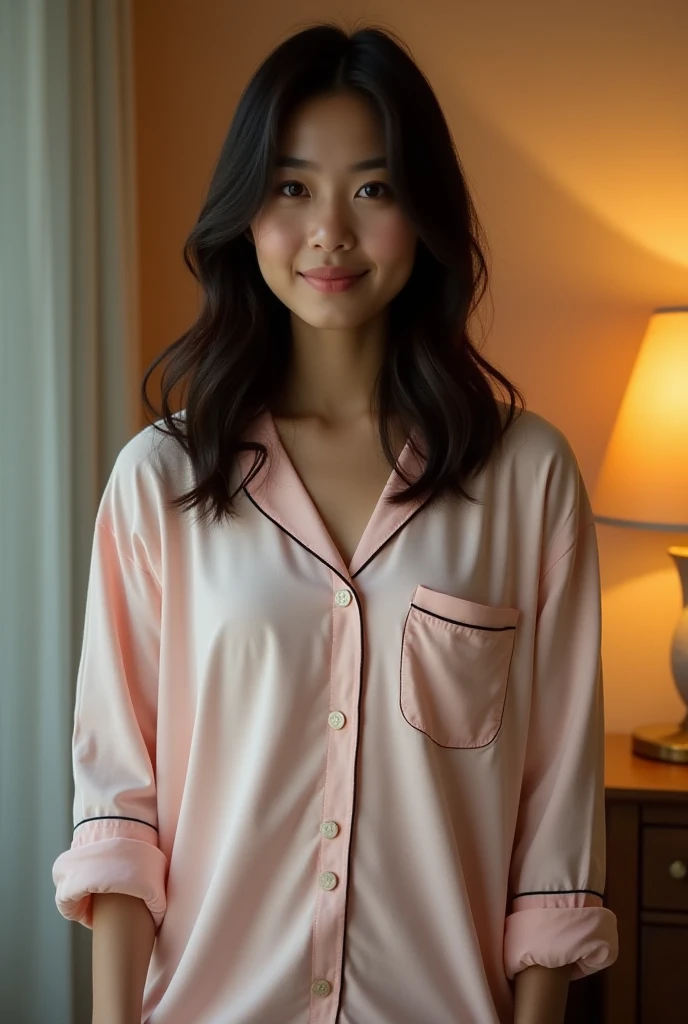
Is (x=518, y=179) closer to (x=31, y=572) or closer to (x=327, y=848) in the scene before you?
(x=31, y=572)

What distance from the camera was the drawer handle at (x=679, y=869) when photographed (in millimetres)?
2016

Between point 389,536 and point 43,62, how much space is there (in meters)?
1.02

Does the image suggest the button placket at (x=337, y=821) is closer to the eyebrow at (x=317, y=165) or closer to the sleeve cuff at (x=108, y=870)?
the sleeve cuff at (x=108, y=870)

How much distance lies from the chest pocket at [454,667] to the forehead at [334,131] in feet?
1.49

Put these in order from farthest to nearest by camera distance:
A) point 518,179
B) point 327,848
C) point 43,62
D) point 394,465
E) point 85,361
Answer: point 518,179 → point 85,361 → point 43,62 → point 394,465 → point 327,848

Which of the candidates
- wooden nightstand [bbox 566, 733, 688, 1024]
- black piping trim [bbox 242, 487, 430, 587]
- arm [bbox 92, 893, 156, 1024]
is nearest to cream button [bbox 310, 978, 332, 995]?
arm [bbox 92, 893, 156, 1024]

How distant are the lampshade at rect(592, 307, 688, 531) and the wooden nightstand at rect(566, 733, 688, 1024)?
1.59 ft

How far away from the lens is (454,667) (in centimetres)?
121

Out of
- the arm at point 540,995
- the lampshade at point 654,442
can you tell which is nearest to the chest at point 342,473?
the arm at point 540,995

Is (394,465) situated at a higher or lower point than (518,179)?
lower

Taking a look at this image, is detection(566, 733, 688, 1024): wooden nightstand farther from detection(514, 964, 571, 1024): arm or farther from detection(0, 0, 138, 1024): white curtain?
detection(0, 0, 138, 1024): white curtain

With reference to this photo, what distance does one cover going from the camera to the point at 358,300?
1206mm

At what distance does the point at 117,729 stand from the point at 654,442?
49.2 inches

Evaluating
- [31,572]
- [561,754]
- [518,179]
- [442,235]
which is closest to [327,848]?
[561,754]
